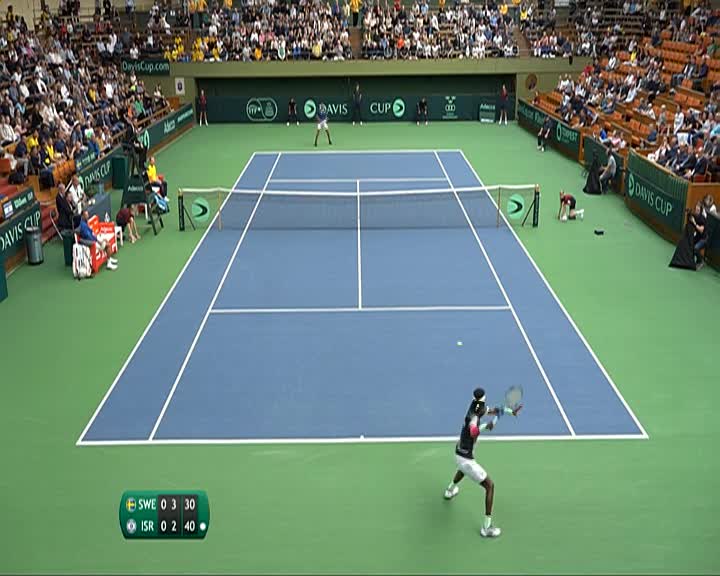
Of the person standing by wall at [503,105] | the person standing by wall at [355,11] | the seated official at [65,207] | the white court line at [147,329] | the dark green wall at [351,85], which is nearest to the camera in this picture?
the white court line at [147,329]

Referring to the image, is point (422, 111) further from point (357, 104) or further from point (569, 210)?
point (569, 210)

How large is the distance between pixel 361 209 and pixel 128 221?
21.1 feet

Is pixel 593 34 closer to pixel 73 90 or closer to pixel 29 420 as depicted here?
pixel 73 90

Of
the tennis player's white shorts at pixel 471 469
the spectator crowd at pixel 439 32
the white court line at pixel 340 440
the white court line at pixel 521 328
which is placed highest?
the spectator crowd at pixel 439 32

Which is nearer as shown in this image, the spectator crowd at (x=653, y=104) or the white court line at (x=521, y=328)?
the white court line at (x=521, y=328)

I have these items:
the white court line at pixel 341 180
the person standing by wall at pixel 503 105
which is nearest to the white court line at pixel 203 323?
the white court line at pixel 341 180

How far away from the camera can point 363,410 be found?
42.5ft

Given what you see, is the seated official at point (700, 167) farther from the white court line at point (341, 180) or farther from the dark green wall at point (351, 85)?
the dark green wall at point (351, 85)

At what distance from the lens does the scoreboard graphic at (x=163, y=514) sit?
21.3 ft

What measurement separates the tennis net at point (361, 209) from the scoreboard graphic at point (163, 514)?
16.5 metres

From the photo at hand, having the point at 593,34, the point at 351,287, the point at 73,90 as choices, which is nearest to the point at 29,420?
the point at 351,287

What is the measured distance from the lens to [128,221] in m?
21.9

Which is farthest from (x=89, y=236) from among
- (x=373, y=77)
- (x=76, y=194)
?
(x=373, y=77)

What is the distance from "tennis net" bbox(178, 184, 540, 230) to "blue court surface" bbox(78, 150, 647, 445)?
0.33 feet
